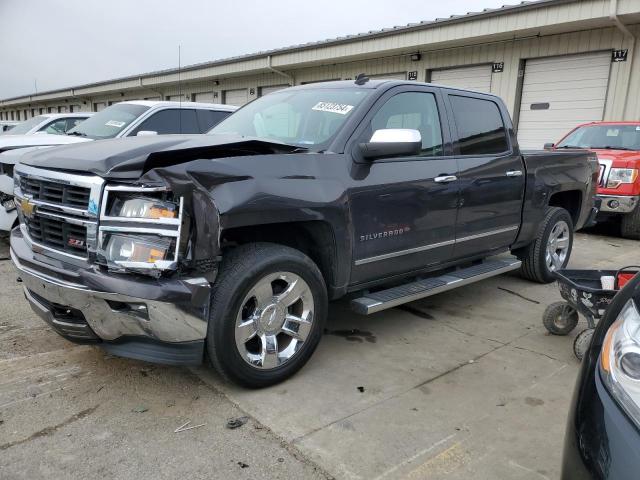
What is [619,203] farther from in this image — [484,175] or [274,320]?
[274,320]

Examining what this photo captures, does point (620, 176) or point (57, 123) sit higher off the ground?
point (57, 123)

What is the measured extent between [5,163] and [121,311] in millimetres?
3849

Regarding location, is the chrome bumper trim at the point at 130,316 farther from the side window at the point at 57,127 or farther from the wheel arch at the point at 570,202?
the side window at the point at 57,127

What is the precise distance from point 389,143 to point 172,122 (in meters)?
5.07

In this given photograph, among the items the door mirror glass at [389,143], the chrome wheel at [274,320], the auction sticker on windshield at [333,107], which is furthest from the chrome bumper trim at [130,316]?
the auction sticker on windshield at [333,107]

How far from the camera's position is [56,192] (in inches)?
113

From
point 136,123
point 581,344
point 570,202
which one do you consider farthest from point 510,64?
point 581,344

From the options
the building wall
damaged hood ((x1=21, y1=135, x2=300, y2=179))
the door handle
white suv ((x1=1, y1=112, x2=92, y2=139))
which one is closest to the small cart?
the door handle

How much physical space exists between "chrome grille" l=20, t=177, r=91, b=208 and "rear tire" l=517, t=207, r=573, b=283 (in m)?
4.36

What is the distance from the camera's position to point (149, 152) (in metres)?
2.65

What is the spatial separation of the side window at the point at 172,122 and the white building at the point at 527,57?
2085mm

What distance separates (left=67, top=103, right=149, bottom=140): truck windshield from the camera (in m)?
7.20

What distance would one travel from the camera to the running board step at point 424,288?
3.44 meters

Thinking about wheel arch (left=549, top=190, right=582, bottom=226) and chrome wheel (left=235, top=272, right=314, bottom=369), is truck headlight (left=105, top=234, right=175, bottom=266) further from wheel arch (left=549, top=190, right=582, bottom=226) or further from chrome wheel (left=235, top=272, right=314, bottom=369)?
wheel arch (left=549, top=190, right=582, bottom=226)
